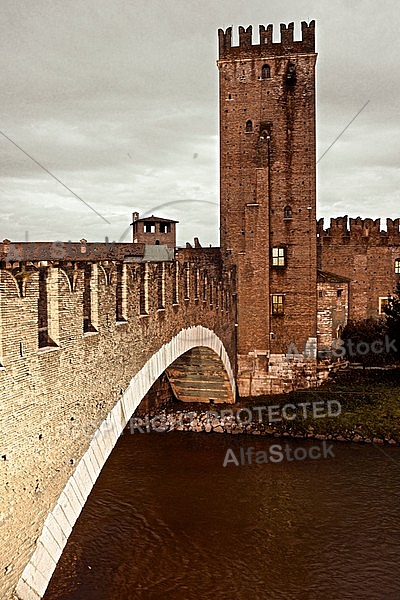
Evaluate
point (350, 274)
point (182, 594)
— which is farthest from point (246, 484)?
point (350, 274)

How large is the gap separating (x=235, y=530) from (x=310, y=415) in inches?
291

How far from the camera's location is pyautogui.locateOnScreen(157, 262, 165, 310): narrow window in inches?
456

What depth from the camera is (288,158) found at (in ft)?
69.4

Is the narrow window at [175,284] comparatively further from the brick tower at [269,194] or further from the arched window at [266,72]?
the arched window at [266,72]

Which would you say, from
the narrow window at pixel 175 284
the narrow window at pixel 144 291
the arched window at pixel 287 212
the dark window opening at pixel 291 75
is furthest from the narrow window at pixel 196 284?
the dark window opening at pixel 291 75

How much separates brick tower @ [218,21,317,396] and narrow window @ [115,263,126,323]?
1235 cm

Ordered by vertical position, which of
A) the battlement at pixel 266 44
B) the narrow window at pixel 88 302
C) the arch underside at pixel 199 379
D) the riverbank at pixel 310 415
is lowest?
the riverbank at pixel 310 415

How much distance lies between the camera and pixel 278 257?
70.9 ft

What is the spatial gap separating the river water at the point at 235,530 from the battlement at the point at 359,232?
1339 cm

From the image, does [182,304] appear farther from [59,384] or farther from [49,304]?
[49,304]

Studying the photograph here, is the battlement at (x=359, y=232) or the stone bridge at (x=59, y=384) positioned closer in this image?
the stone bridge at (x=59, y=384)

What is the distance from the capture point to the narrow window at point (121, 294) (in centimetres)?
930

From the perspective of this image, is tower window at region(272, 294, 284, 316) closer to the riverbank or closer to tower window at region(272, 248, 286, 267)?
tower window at region(272, 248, 286, 267)

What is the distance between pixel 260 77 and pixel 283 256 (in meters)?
6.40
